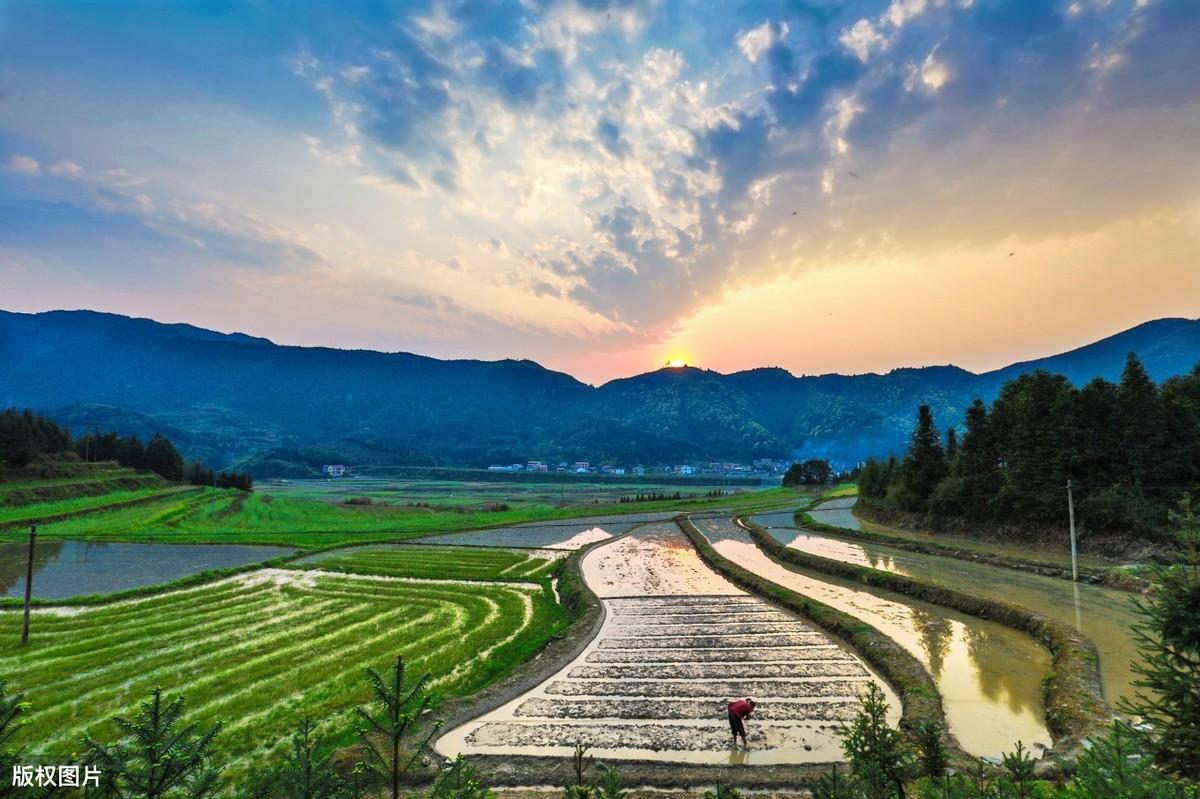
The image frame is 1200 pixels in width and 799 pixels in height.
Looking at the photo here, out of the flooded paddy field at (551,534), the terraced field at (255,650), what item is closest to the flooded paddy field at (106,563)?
the terraced field at (255,650)

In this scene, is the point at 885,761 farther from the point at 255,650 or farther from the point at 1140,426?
the point at 1140,426

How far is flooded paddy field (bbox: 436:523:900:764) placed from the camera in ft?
41.0

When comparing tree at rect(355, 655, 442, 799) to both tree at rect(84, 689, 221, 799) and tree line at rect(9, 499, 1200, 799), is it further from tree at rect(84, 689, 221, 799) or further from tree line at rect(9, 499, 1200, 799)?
tree at rect(84, 689, 221, 799)

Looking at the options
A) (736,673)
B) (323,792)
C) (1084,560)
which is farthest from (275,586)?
(1084,560)

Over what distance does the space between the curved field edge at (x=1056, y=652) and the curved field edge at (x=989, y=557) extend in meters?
3.17

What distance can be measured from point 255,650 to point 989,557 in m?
41.6

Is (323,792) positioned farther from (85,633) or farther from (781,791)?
(85,633)

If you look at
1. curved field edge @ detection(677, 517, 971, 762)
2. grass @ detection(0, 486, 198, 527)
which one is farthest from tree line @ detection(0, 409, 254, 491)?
curved field edge @ detection(677, 517, 971, 762)

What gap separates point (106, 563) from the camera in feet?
125

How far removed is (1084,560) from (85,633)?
53271 mm

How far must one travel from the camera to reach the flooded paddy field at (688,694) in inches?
492

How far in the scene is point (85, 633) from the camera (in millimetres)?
22297

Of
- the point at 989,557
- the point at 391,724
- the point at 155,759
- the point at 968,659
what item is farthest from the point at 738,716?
the point at 989,557

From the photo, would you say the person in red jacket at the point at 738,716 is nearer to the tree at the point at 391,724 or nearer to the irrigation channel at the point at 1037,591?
the tree at the point at 391,724
